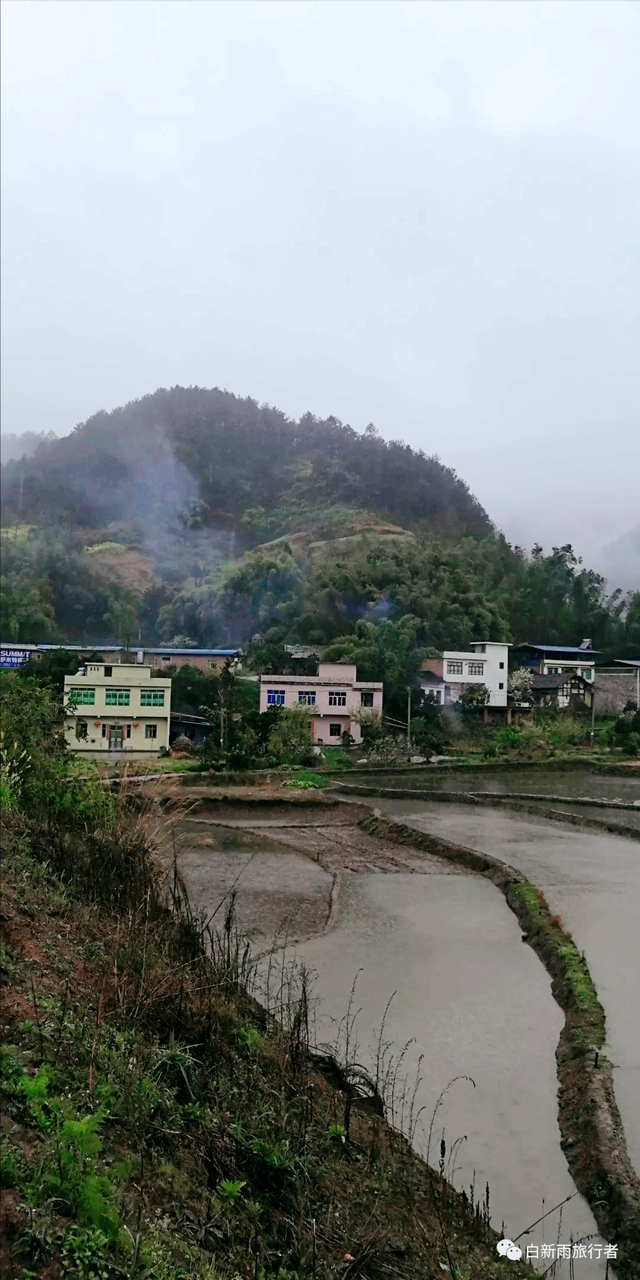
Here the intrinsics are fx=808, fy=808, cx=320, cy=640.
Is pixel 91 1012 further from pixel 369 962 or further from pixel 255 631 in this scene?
pixel 255 631

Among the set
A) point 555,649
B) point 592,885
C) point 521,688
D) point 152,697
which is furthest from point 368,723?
point 592,885

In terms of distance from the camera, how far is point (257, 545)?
221 feet

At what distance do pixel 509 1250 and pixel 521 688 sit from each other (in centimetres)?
2818

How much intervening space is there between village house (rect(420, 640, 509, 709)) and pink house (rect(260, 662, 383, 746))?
3342 mm

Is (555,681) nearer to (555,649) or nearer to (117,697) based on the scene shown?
(555,649)

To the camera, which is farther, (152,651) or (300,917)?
(152,651)

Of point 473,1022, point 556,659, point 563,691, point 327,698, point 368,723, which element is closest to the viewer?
point 473,1022

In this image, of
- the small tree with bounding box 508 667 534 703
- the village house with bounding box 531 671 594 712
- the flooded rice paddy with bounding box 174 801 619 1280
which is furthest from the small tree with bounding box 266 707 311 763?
the village house with bounding box 531 671 594 712

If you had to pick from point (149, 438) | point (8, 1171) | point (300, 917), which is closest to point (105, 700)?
point (300, 917)

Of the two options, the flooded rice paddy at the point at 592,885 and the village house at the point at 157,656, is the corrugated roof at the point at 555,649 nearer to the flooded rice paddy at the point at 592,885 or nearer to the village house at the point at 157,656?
the village house at the point at 157,656

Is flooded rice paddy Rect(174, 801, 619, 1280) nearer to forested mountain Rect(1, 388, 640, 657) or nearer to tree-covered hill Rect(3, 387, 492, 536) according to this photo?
forested mountain Rect(1, 388, 640, 657)

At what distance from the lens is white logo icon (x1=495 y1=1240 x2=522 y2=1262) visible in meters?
→ 3.37

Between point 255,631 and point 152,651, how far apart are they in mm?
7986

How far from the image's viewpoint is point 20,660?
3084 cm
